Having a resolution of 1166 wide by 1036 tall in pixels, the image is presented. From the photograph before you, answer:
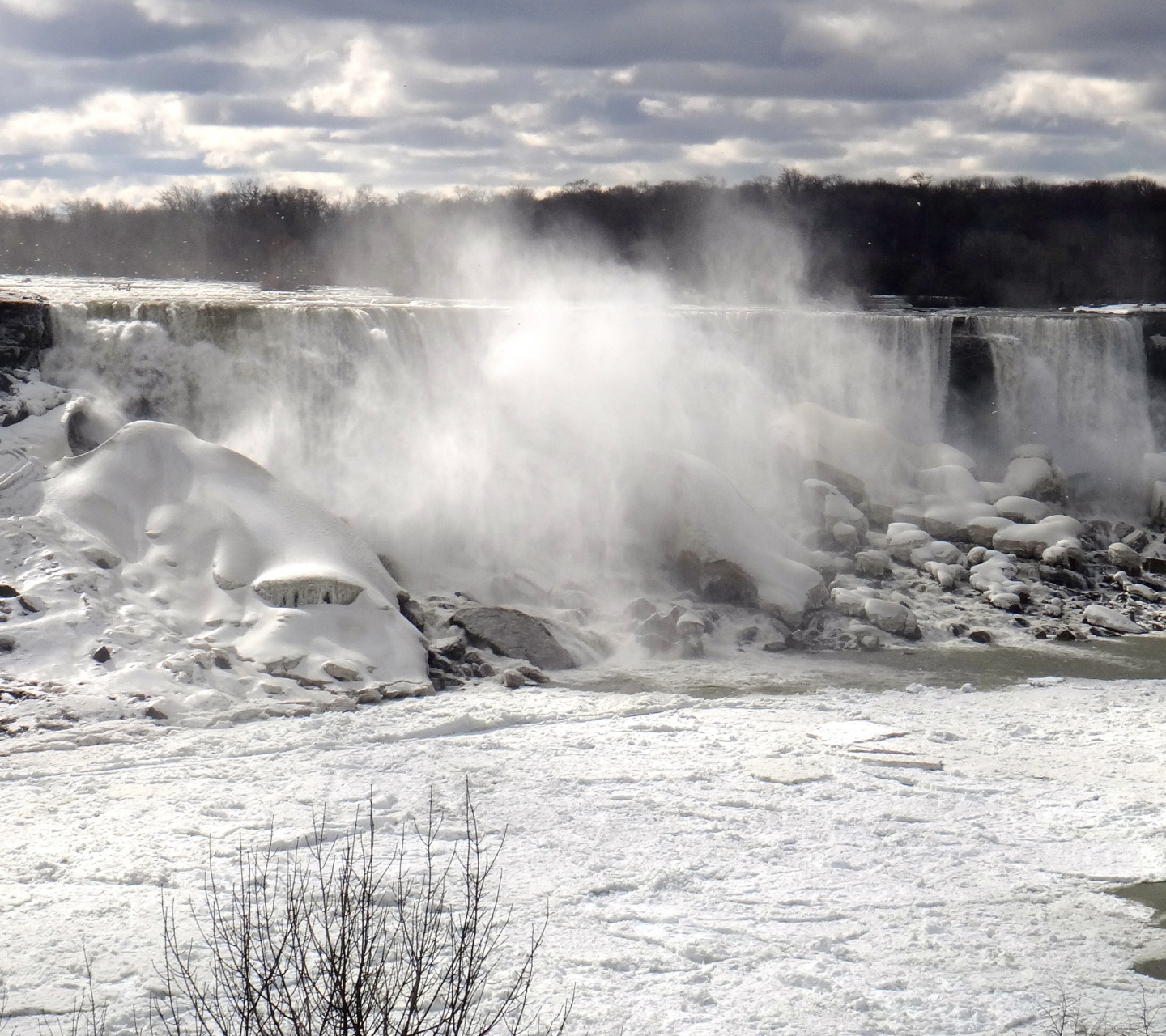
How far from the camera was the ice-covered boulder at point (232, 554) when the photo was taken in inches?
484

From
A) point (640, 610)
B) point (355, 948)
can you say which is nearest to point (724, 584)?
point (640, 610)

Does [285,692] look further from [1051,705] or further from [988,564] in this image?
[988,564]

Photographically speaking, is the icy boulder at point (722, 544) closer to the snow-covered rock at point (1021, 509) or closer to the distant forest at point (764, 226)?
the snow-covered rock at point (1021, 509)

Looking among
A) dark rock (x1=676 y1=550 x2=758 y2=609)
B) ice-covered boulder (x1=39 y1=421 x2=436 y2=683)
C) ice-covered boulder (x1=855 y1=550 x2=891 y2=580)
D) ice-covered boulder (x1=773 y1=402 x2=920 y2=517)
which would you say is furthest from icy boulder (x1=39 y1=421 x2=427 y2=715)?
ice-covered boulder (x1=773 y1=402 x2=920 y2=517)


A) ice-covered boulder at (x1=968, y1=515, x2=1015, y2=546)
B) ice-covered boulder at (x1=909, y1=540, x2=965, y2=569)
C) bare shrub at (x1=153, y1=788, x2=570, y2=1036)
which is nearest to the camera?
bare shrub at (x1=153, y1=788, x2=570, y2=1036)

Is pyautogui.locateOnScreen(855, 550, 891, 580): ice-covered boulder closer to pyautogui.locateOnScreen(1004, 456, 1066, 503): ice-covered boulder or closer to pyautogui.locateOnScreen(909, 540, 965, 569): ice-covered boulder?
pyautogui.locateOnScreen(909, 540, 965, 569): ice-covered boulder

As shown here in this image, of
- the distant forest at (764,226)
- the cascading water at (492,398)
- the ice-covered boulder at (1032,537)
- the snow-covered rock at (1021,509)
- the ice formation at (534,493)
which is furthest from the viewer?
the distant forest at (764,226)

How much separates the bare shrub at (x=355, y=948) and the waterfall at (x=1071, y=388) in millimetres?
18530

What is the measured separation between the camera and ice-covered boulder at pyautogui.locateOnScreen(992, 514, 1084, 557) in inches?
709

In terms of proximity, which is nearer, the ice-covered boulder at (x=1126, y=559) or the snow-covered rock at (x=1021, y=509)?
the ice-covered boulder at (x=1126, y=559)

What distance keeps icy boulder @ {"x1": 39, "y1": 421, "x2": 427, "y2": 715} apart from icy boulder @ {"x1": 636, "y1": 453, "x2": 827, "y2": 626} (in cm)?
391

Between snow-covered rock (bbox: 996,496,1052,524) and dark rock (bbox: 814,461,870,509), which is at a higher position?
dark rock (bbox: 814,461,870,509)

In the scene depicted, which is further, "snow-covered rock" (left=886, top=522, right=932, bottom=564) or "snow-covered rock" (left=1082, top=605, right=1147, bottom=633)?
"snow-covered rock" (left=886, top=522, right=932, bottom=564)

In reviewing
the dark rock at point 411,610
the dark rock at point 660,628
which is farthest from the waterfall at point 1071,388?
the dark rock at point 411,610
